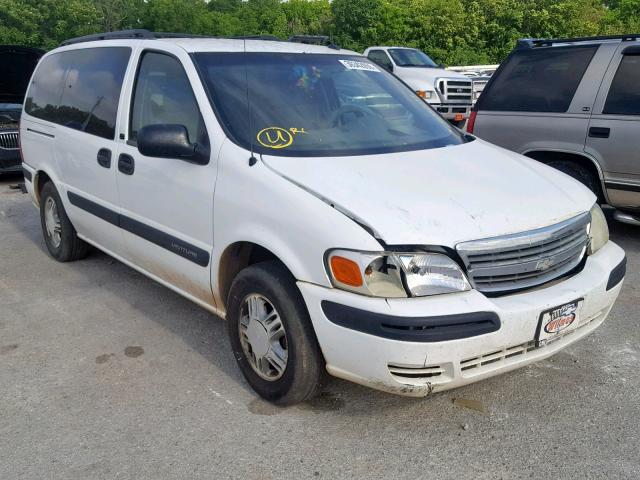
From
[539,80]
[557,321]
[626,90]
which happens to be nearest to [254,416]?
[557,321]

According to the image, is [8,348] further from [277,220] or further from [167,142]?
[277,220]

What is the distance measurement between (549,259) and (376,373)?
0.98 metres

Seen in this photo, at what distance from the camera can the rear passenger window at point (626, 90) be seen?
545cm

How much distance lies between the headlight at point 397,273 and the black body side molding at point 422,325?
11 cm

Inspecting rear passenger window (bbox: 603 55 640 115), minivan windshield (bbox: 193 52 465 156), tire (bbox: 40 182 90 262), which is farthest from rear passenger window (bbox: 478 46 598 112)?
tire (bbox: 40 182 90 262)

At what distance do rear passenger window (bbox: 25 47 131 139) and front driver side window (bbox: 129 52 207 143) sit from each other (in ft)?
0.78

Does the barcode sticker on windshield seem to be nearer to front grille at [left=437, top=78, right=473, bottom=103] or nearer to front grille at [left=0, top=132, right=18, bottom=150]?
front grille at [left=0, top=132, right=18, bottom=150]

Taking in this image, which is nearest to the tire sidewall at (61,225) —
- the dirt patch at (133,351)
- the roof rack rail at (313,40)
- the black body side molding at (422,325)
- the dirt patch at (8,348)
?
the dirt patch at (8,348)

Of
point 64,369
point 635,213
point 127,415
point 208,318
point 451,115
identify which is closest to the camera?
point 127,415

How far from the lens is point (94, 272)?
17.4 feet

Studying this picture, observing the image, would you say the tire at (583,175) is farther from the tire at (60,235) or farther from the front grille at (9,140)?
the front grille at (9,140)

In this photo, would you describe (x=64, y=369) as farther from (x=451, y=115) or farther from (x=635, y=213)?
(x=451, y=115)

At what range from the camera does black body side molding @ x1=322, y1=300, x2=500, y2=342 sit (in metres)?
2.62

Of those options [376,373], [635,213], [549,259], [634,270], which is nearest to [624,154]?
[635,213]
